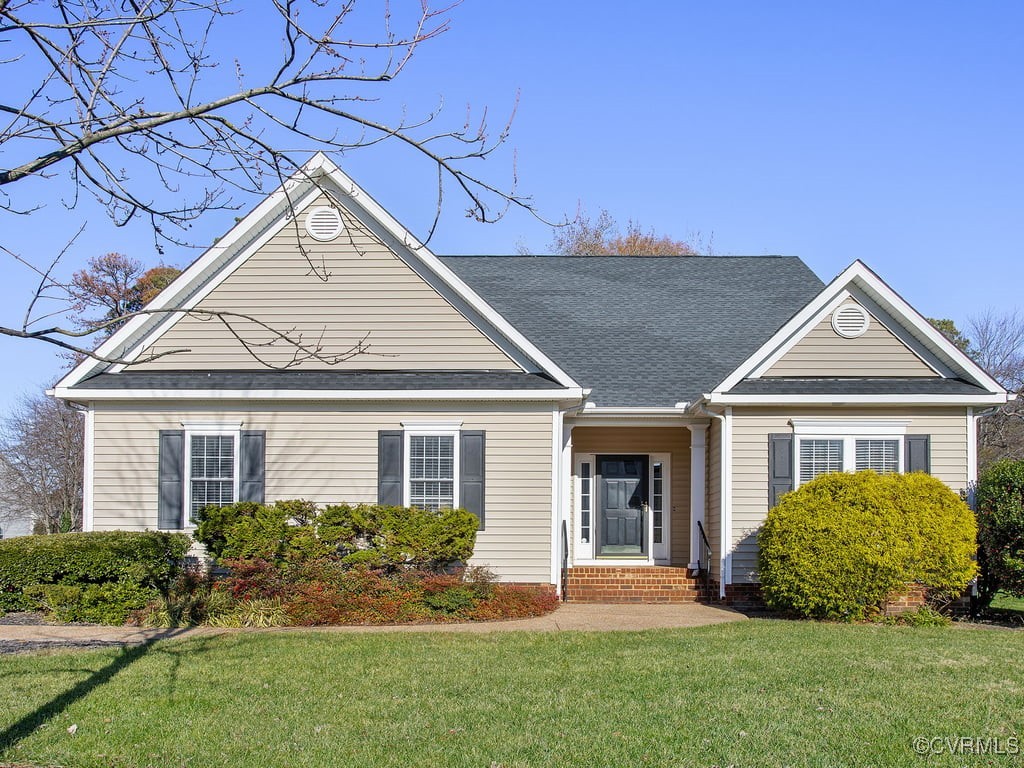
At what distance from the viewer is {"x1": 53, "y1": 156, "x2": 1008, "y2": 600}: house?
14.9m

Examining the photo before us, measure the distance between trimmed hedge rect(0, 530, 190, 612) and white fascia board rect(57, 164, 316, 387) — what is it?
8.73 feet

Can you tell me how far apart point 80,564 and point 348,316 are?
5.05m

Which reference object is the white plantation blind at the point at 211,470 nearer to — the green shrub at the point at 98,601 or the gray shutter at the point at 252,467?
the gray shutter at the point at 252,467

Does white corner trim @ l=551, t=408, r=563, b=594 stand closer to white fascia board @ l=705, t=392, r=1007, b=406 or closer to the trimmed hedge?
white fascia board @ l=705, t=392, r=1007, b=406

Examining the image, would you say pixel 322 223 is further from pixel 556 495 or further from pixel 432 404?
pixel 556 495

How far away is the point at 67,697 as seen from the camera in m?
8.73

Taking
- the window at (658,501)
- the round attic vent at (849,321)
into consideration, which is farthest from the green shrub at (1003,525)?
the window at (658,501)

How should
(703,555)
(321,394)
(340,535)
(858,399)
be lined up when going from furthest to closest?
1. (703,555)
2. (321,394)
3. (858,399)
4. (340,535)

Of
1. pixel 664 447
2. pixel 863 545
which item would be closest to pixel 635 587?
pixel 664 447

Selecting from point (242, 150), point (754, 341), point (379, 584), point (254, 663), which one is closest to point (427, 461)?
point (379, 584)

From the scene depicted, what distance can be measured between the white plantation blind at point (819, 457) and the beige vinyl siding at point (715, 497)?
1.20 metres

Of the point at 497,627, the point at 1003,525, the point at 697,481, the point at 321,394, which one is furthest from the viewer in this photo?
the point at 697,481

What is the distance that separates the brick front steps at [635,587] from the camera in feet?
51.6

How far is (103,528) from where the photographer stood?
49.4 ft
